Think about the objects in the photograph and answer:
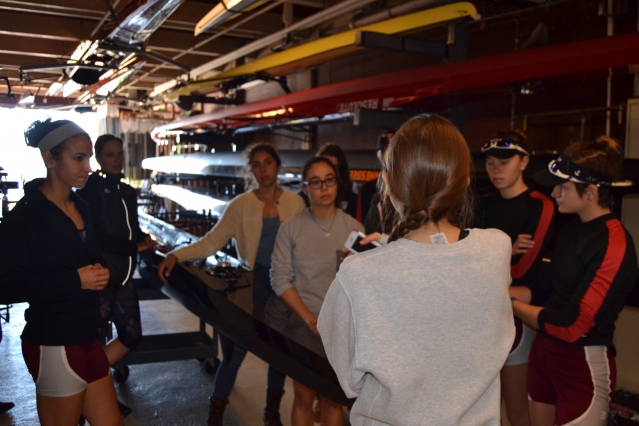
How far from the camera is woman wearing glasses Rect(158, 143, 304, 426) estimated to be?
8.75 feet

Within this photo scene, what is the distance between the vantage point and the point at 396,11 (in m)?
4.33

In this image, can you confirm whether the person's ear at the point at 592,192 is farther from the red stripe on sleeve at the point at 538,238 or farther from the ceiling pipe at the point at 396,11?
the ceiling pipe at the point at 396,11

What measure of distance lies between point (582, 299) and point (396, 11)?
316 cm

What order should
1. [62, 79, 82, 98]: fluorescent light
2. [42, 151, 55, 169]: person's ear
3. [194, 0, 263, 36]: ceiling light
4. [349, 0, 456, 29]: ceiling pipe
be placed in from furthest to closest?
[62, 79, 82, 98]: fluorescent light < [349, 0, 456, 29]: ceiling pipe < [194, 0, 263, 36]: ceiling light < [42, 151, 55, 169]: person's ear

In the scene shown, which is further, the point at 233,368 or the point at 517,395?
the point at 233,368

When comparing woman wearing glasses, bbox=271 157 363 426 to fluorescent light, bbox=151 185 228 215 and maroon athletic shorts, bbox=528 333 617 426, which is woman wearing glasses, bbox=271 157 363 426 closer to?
maroon athletic shorts, bbox=528 333 617 426

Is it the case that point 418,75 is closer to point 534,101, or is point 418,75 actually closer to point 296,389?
point 534,101

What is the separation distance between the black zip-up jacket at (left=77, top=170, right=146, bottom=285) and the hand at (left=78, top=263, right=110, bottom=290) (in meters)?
0.47

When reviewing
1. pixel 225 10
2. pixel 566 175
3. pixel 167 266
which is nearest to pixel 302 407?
pixel 167 266

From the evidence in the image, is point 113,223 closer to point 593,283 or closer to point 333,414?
point 333,414

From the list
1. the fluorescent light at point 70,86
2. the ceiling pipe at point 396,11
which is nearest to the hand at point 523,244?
the ceiling pipe at point 396,11

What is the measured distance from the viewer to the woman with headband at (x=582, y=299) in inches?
69.5

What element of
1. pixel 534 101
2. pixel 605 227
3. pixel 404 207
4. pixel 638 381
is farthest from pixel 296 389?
pixel 534 101

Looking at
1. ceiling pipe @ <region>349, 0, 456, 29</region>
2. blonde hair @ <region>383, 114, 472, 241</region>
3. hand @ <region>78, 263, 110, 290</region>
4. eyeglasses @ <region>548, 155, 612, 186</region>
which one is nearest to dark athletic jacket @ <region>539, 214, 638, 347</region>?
eyeglasses @ <region>548, 155, 612, 186</region>
